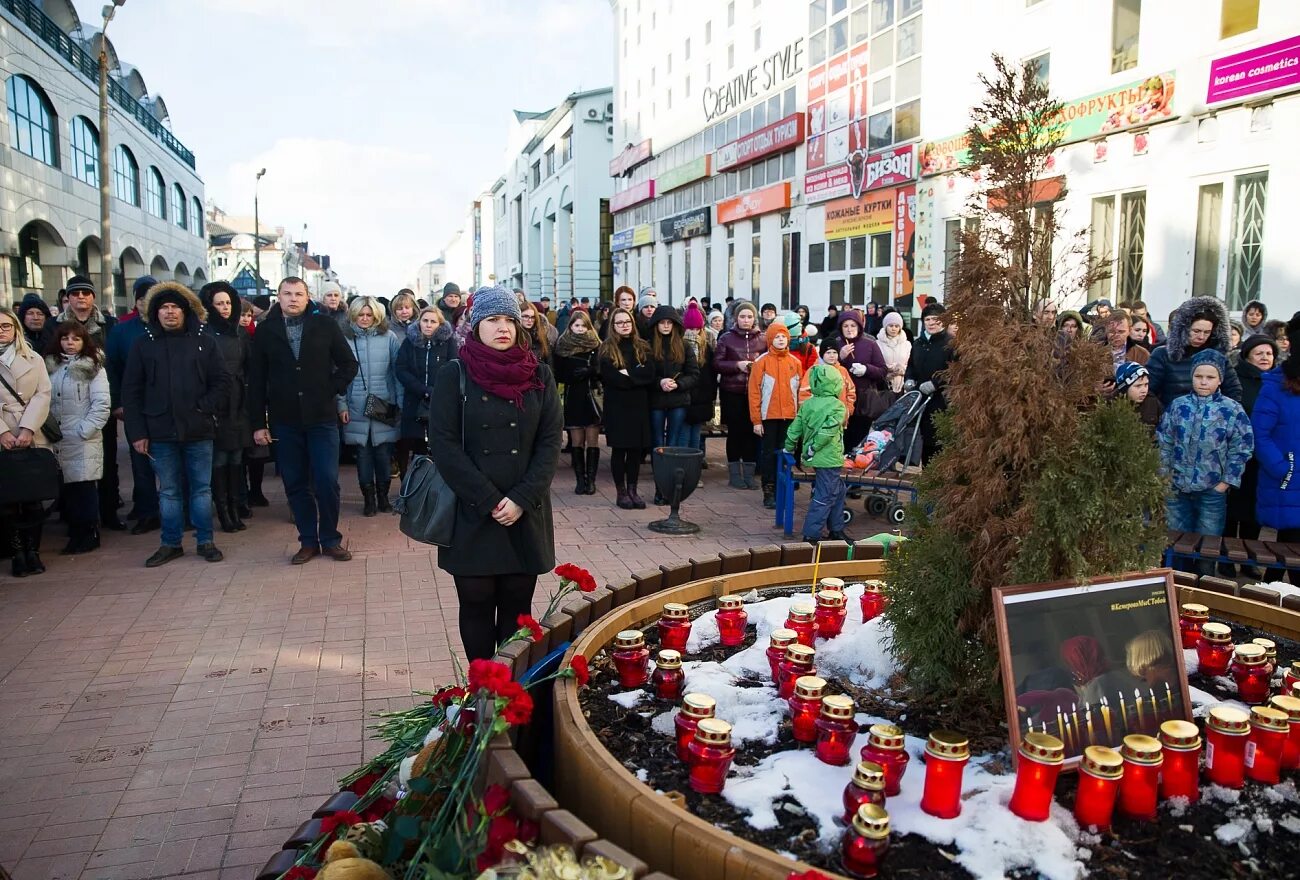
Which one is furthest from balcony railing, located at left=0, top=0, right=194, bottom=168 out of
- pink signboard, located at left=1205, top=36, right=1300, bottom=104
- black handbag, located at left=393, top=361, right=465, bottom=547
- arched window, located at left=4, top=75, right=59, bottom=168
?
black handbag, located at left=393, top=361, right=465, bottom=547

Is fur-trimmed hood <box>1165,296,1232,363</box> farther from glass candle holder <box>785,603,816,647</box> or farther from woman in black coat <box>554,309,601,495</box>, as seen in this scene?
glass candle holder <box>785,603,816,647</box>

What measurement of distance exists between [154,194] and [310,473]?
4595 centimetres

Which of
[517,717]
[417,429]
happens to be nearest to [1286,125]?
[417,429]

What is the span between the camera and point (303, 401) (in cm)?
677

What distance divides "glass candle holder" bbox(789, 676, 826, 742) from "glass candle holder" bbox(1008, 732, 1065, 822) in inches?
22.2

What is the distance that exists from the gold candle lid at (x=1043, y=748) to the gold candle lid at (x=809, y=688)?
0.56 meters

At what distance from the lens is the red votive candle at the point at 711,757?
2359 mm

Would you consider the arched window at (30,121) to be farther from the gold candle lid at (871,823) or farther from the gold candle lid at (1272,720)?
the gold candle lid at (1272,720)

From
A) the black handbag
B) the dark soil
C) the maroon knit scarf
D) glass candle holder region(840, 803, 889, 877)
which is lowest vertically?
the dark soil

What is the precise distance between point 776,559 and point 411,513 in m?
1.60

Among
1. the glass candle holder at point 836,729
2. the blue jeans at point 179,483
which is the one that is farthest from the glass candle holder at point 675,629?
the blue jeans at point 179,483

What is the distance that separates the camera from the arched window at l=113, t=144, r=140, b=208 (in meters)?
38.7

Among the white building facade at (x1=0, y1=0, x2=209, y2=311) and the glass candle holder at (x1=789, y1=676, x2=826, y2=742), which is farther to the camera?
the white building facade at (x1=0, y1=0, x2=209, y2=311)

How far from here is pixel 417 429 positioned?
8.84 m
